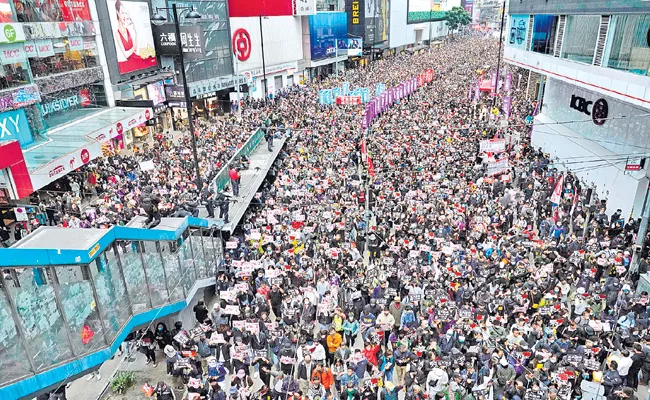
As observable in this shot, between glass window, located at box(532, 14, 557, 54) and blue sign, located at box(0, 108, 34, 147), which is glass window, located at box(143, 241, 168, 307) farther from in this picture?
glass window, located at box(532, 14, 557, 54)

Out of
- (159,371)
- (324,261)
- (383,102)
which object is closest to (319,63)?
(383,102)

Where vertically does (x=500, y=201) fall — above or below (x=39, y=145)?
below

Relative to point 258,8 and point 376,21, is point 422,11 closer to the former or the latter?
point 376,21

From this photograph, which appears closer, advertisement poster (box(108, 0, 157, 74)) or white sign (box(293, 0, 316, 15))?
advertisement poster (box(108, 0, 157, 74))

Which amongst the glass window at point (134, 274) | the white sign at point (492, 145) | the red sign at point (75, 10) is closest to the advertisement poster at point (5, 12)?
the red sign at point (75, 10)

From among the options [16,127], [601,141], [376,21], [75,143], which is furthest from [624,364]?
[376,21]

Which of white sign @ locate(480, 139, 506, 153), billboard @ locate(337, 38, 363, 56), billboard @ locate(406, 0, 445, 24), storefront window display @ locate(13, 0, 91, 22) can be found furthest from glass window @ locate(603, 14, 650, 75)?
billboard @ locate(406, 0, 445, 24)

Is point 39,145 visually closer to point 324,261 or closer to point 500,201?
point 324,261
